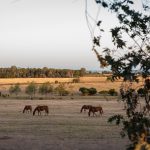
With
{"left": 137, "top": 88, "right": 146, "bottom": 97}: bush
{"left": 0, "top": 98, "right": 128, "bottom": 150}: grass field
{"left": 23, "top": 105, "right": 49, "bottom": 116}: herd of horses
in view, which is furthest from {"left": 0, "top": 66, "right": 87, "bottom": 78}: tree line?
{"left": 137, "top": 88, "right": 146, "bottom": 97}: bush

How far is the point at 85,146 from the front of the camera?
20.8 metres

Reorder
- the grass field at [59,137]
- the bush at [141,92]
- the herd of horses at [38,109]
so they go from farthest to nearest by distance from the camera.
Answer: the herd of horses at [38,109] → the grass field at [59,137] → the bush at [141,92]

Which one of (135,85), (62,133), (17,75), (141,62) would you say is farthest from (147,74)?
(17,75)

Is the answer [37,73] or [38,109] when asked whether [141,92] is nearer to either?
[38,109]

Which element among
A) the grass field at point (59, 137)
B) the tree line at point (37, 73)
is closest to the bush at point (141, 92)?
the grass field at point (59, 137)

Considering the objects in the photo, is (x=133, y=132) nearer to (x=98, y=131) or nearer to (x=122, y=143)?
(x=122, y=143)

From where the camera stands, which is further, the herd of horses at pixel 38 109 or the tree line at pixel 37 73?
the tree line at pixel 37 73

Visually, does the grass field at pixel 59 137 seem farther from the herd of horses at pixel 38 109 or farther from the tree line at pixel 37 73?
the tree line at pixel 37 73

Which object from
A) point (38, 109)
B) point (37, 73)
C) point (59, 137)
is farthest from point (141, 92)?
point (37, 73)

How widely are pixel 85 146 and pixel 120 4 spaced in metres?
12.7

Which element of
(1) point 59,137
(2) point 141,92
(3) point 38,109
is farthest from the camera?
(3) point 38,109

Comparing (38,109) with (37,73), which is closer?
(38,109)

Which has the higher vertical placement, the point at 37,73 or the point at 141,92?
the point at 37,73

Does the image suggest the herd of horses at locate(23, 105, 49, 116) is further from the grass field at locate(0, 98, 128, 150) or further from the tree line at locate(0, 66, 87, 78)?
the tree line at locate(0, 66, 87, 78)
